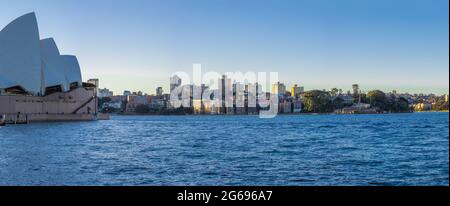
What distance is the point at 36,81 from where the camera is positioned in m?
43.2

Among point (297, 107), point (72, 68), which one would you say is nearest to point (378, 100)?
point (297, 107)

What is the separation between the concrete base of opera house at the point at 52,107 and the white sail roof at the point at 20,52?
2.95 m

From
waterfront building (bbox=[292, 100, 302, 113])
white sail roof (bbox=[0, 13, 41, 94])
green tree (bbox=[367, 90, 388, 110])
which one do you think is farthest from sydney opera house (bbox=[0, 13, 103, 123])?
green tree (bbox=[367, 90, 388, 110])

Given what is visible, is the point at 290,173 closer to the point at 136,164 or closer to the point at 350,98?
the point at 136,164

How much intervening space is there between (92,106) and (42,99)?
876cm

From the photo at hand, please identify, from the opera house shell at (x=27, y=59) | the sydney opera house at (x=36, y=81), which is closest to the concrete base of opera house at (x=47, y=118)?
the sydney opera house at (x=36, y=81)

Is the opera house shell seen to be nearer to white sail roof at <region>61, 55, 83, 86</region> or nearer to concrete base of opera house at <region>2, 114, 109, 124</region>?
concrete base of opera house at <region>2, 114, 109, 124</region>

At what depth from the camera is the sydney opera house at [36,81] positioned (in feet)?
132

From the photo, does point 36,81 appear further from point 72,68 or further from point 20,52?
point 72,68

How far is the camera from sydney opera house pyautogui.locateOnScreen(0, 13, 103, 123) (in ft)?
132

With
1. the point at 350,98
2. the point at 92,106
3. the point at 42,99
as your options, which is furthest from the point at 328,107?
the point at 42,99

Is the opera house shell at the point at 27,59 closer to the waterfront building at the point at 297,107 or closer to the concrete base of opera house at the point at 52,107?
the concrete base of opera house at the point at 52,107
